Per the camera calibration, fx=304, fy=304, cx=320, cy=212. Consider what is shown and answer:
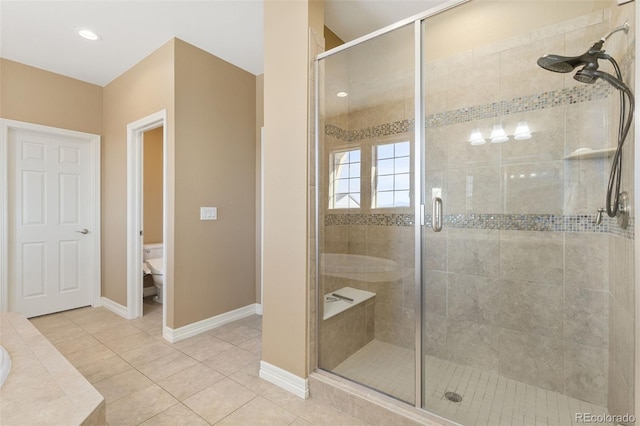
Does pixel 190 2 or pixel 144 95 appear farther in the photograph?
pixel 144 95

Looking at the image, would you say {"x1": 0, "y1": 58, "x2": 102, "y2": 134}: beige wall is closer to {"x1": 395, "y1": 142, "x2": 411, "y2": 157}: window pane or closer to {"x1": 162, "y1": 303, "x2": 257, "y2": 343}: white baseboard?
{"x1": 162, "y1": 303, "x2": 257, "y2": 343}: white baseboard

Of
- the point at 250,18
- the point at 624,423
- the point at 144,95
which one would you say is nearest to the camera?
the point at 624,423

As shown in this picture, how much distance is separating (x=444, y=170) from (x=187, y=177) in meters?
2.15

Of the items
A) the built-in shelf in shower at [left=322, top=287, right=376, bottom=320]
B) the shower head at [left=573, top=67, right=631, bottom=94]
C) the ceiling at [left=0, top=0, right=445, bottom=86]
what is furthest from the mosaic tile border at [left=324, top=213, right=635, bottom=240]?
the ceiling at [left=0, top=0, right=445, bottom=86]

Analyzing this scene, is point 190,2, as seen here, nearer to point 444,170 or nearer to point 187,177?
point 187,177

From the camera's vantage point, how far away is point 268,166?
6.73 ft

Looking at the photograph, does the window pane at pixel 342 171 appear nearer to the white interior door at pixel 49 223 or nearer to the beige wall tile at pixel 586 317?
the beige wall tile at pixel 586 317

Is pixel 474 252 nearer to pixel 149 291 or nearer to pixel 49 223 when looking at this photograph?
pixel 149 291

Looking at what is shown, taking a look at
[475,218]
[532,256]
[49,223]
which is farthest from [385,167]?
[49,223]

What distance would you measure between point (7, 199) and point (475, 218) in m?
4.29

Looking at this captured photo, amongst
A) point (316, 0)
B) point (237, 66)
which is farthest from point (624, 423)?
point (237, 66)

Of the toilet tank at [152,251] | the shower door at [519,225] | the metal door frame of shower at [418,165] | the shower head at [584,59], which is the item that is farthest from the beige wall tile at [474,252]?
the toilet tank at [152,251]

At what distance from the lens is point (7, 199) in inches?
118

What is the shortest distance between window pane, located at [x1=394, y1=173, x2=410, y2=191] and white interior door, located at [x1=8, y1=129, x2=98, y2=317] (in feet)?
11.5
